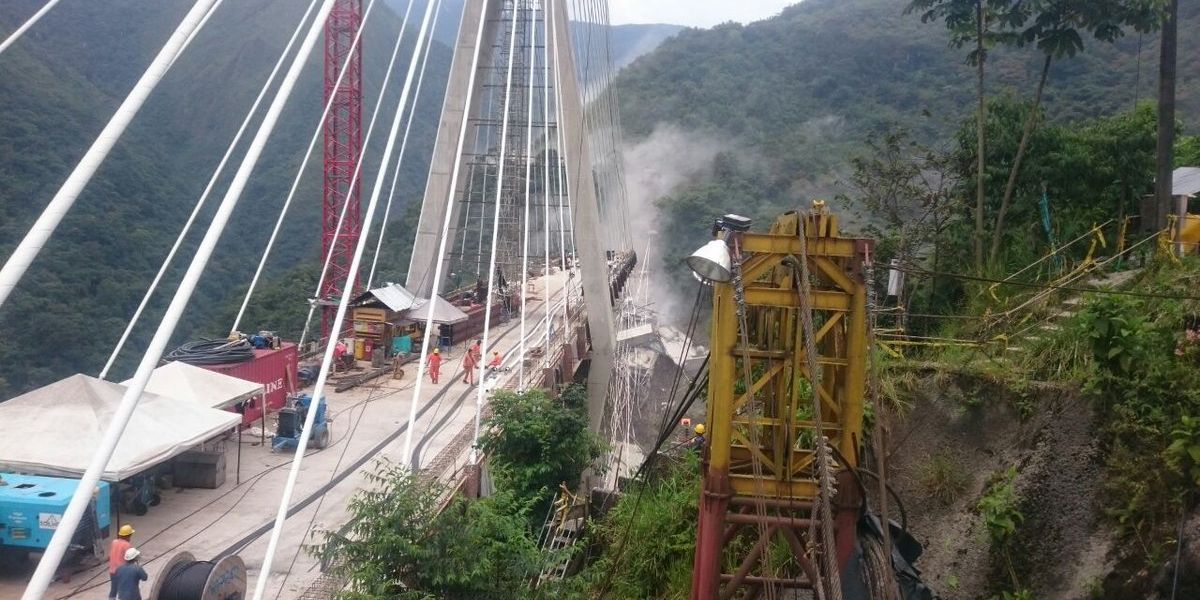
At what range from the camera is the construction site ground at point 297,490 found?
301 inches

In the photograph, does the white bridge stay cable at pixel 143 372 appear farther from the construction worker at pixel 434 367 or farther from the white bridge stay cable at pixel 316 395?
the construction worker at pixel 434 367

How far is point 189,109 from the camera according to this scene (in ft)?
189

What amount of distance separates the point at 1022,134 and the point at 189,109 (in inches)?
2197

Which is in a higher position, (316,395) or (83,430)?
(316,395)

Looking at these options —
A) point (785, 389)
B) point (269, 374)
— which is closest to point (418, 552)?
point (785, 389)

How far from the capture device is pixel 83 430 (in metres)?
8.26

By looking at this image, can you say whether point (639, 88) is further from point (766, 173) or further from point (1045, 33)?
point (1045, 33)

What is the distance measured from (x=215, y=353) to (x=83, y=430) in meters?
4.00

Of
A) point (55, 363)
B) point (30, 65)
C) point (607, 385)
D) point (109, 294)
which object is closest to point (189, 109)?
point (30, 65)

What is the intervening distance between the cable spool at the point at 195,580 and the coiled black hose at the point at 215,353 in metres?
5.81

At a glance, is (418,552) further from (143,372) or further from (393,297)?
(393,297)

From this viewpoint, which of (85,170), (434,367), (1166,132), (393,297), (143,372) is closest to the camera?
(143,372)

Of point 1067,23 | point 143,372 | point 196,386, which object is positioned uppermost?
point 1067,23

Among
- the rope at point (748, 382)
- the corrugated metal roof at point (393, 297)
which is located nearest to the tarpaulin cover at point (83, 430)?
the rope at point (748, 382)
